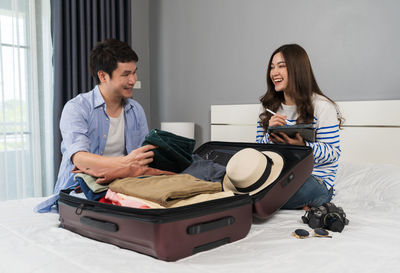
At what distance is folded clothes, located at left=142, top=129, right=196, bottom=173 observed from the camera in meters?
1.29

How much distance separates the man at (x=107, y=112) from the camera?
170 cm

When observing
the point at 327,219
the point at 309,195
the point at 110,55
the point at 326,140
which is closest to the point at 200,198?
the point at 327,219

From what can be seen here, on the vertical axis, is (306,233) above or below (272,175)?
below

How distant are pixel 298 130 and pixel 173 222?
0.83 meters

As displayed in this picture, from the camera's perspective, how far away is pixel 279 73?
1866 mm

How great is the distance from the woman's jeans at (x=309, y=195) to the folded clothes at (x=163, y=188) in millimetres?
480

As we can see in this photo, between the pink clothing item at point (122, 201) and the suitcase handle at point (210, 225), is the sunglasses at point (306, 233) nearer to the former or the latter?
the suitcase handle at point (210, 225)

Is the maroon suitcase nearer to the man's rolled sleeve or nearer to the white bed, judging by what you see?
the white bed

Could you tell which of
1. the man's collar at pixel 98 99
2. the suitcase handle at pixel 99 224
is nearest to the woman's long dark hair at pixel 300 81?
the man's collar at pixel 98 99

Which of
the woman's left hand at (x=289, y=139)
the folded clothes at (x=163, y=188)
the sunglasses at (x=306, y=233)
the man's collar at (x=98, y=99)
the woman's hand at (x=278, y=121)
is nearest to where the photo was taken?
the folded clothes at (x=163, y=188)

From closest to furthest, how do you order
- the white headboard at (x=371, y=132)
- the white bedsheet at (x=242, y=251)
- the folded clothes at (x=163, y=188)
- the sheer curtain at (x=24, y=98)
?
the white bedsheet at (x=242, y=251)
the folded clothes at (x=163, y=188)
the white headboard at (x=371, y=132)
the sheer curtain at (x=24, y=98)

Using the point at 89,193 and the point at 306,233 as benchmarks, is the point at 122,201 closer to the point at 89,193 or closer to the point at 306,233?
the point at 89,193

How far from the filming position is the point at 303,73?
5.96ft

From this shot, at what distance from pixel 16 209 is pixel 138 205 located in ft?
2.44
